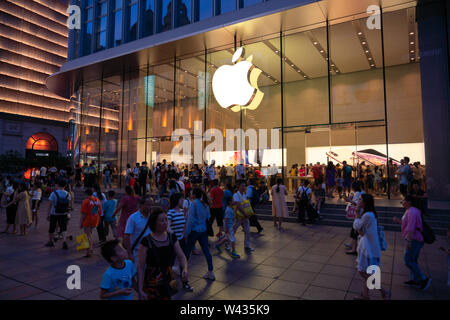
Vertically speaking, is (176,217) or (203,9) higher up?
(203,9)

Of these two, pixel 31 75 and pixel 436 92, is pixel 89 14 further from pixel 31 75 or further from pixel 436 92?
pixel 31 75

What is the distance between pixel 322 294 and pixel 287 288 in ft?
1.84

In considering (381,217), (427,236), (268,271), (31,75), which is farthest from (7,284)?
(31,75)

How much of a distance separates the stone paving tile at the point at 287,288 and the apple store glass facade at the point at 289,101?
1155 cm

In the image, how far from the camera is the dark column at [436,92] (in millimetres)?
12469

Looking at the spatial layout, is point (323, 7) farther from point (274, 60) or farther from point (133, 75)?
point (133, 75)

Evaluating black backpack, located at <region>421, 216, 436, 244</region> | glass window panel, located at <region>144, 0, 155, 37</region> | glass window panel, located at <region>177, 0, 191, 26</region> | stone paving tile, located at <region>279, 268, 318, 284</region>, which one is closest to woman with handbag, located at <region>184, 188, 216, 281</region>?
stone paving tile, located at <region>279, 268, 318, 284</region>

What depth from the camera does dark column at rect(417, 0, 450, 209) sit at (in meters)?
12.5

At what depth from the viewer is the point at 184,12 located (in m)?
18.5

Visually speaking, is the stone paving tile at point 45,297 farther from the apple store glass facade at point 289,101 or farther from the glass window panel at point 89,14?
the glass window panel at point 89,14

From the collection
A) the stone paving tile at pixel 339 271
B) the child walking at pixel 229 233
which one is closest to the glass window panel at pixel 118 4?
the child walking at pixel 229 233

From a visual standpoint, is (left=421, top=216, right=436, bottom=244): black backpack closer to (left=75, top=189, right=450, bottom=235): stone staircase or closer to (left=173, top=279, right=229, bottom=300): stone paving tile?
(left=173, top=279, right=229, bottom=300): stone paving tile

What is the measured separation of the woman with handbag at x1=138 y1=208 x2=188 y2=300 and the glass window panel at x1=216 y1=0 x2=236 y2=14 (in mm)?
16928

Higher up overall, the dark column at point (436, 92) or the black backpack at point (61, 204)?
the dark column at point (436, 92)
